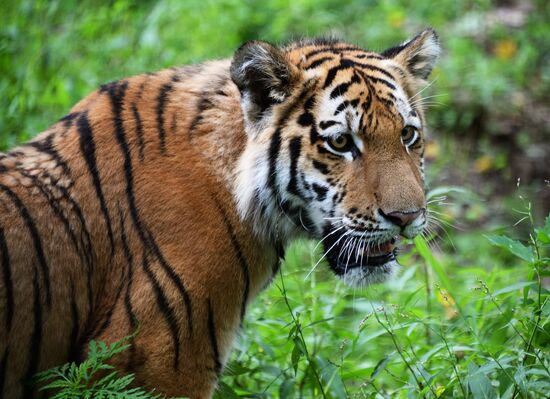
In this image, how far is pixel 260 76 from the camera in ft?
10.0

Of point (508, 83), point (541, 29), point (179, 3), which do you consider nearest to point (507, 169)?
point (508, 83)

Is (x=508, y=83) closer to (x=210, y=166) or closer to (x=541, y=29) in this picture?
(x=541, y=29)

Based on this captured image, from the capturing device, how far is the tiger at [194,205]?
2.88 meters

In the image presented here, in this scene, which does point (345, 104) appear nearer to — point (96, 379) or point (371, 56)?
point (371, 56)

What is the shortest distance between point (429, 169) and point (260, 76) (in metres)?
3.59

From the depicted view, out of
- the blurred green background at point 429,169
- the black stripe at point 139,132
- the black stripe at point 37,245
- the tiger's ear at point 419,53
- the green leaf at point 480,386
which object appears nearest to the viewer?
the green leaf at point 480,386

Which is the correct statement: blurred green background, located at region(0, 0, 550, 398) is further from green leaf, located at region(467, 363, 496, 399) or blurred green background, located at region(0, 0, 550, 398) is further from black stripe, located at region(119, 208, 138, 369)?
black stripe, located at region(119, 208, 138, 369)

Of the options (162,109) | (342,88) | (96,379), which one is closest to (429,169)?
(342,88)

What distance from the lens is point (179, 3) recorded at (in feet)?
21.9

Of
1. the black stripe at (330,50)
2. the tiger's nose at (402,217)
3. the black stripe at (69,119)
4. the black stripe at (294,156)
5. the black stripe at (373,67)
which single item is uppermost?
the black stripe at (330,50)

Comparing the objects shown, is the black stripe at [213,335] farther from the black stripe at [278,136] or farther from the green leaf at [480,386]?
the green leaf at [480,386]

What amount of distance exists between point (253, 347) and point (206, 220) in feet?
2.64

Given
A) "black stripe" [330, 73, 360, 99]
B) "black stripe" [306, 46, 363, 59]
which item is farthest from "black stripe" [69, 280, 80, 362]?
"black stripe" [306, 46, 363, 59]

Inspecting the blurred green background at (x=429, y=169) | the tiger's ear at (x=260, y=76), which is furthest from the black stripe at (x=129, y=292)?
the tiger's ear at (x=260, y=76)
